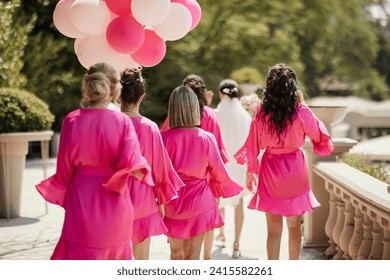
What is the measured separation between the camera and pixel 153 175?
4.27 meters

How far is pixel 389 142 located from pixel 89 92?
11.5 meters

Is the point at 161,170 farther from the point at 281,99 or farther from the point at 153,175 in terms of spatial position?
the point at 281,99

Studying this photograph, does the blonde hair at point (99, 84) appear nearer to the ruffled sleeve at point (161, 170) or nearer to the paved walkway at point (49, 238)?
the ruffled sleeve at point (161, 170)

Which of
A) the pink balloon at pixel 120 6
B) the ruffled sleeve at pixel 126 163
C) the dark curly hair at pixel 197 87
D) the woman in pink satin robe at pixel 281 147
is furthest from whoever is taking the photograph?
the dark curly hair at pixel 197 87

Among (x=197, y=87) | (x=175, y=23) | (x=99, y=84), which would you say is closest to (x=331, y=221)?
(x=197, y=87)

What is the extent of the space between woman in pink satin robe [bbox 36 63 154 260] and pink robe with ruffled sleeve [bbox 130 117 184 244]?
0.59m

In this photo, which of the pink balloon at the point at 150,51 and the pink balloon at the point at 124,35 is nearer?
the pink balloon at the point at 124,35

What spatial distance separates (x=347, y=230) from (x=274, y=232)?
2.80ft

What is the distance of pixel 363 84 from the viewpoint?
43000 millimetres

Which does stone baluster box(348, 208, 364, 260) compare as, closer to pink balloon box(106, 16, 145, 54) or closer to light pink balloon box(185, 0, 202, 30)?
light pink balloon box(185, 0, 202, 30)

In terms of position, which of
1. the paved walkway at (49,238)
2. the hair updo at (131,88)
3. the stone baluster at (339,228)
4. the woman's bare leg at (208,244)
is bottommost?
the paved walkway at (49,238)

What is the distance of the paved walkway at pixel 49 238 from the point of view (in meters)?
6.45

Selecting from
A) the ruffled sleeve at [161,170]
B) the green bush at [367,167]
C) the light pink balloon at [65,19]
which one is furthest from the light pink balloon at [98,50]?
the green bush at [367,167]
